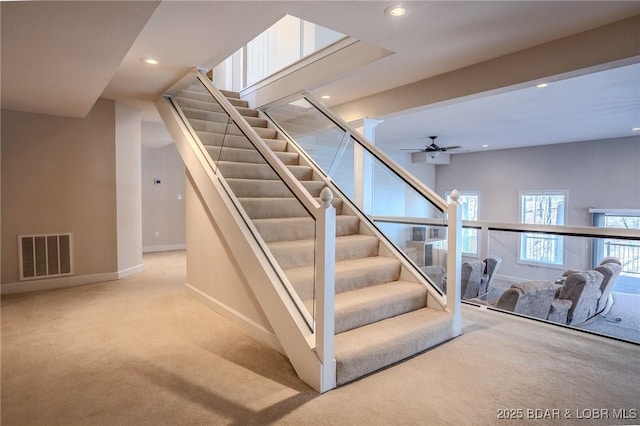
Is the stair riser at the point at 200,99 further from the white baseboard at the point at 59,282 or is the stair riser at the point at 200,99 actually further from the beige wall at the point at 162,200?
the beige wall at the point at 162,200

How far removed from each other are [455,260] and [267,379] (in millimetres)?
1822

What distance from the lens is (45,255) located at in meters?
4.73

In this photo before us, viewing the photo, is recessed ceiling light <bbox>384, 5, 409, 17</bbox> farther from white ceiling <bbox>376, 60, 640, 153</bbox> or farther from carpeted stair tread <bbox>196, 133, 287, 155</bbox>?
white ceiling <bbox>376, 60, 640, 153</bbox>

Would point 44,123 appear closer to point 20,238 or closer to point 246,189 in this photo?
point 20,238

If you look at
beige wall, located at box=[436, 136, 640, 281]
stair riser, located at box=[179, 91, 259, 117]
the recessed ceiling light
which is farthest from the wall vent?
beige wall, located at box=[436, 136, 640, 281]

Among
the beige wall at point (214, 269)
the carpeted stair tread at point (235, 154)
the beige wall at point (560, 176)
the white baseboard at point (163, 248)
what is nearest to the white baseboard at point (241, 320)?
the beige wall at point (214, 269)

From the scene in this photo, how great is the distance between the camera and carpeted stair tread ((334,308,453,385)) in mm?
2350

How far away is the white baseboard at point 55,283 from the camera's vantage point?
14.9ft

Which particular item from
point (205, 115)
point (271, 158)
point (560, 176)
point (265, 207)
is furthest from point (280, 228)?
point (560, 176)

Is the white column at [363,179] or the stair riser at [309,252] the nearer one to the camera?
the stair riser at [309,252]

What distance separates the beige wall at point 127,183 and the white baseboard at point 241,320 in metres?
1.78

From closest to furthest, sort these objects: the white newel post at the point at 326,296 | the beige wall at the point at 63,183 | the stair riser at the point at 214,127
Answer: the white newel post at the point at 326,296, the stair riser at the point at 214,127, the beige wall at the point at 63,183

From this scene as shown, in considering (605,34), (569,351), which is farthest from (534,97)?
(569,351)

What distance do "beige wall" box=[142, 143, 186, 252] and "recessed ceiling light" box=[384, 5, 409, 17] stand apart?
7.00 meters
